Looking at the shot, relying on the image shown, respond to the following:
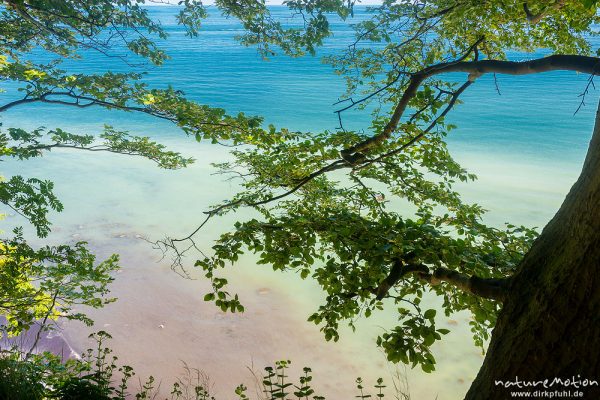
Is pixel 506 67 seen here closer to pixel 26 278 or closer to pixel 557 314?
pixel 557 314

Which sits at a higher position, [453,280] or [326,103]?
[326,103]

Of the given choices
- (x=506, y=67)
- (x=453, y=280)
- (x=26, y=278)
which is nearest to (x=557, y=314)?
(x=453, y=280)

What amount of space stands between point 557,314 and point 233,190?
34.7ft

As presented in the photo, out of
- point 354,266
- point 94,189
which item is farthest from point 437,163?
point 94,189

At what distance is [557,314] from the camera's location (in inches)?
52.0

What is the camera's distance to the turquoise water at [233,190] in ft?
18.9

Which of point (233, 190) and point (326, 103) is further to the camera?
point (326, 103)

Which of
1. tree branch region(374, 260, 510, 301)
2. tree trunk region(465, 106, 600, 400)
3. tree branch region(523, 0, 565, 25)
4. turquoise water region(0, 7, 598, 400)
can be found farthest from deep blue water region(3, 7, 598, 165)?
tree trunk region(465, 106, 600, 400)

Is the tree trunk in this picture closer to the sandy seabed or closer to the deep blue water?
the sandy seabed

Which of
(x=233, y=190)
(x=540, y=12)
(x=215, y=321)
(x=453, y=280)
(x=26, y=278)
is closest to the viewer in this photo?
(x=453, y=280)

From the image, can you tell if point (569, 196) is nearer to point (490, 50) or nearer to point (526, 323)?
point (526, 323)

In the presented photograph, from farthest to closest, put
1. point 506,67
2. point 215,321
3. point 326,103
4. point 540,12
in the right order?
point 326,103 → point 215,321 → point 540,12 → point 506,67

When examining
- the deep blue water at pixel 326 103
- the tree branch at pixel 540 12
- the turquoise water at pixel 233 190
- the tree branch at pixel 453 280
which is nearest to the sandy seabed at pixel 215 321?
the turquoise water at pixel 233 190

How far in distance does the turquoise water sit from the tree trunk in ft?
13.7
